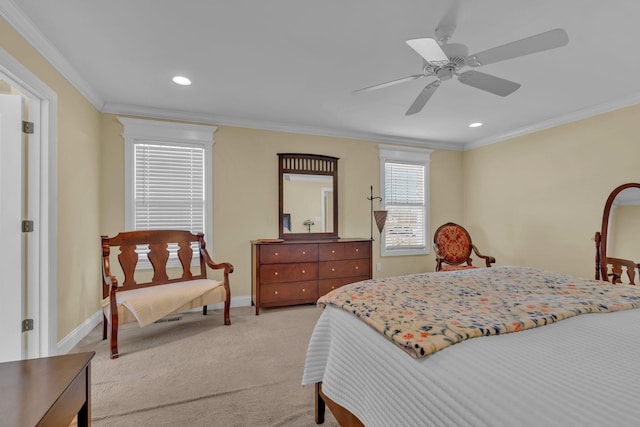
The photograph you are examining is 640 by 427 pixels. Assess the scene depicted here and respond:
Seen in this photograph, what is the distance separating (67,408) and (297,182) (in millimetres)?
3430

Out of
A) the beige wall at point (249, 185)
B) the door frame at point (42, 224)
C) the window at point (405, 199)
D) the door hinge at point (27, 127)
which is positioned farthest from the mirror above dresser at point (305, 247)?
the door hinge at point (27, 127)

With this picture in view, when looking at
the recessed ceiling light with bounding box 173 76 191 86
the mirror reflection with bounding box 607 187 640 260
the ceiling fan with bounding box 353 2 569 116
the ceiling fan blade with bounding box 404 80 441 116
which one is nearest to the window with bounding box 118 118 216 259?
the recessed ceiling light with bounding box 173 76 191 86

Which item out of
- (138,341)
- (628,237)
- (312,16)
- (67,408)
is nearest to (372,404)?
(67,408)

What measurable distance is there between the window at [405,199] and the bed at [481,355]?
3081 millimetres

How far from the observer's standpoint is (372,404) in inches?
41.5

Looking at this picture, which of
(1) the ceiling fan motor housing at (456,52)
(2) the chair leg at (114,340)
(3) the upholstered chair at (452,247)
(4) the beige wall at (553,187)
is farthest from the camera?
(3) the upholstered chair at (452,247)

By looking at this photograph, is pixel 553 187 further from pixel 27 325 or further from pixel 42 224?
pixel 27 325

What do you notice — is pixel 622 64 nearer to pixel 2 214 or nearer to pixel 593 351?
pixel 593 351

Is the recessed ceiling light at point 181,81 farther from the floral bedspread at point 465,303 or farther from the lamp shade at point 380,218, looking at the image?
the lamp shade at point 380,218

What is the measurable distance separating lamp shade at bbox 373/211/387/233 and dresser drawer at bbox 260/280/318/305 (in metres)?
1.35

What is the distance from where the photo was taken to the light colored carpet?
1.72m

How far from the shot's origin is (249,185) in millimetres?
3990

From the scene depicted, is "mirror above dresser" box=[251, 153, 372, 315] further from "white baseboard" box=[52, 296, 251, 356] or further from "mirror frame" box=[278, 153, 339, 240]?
"white baseboard" box=[52, 296, 251, 356]

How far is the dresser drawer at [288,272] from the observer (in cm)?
355
